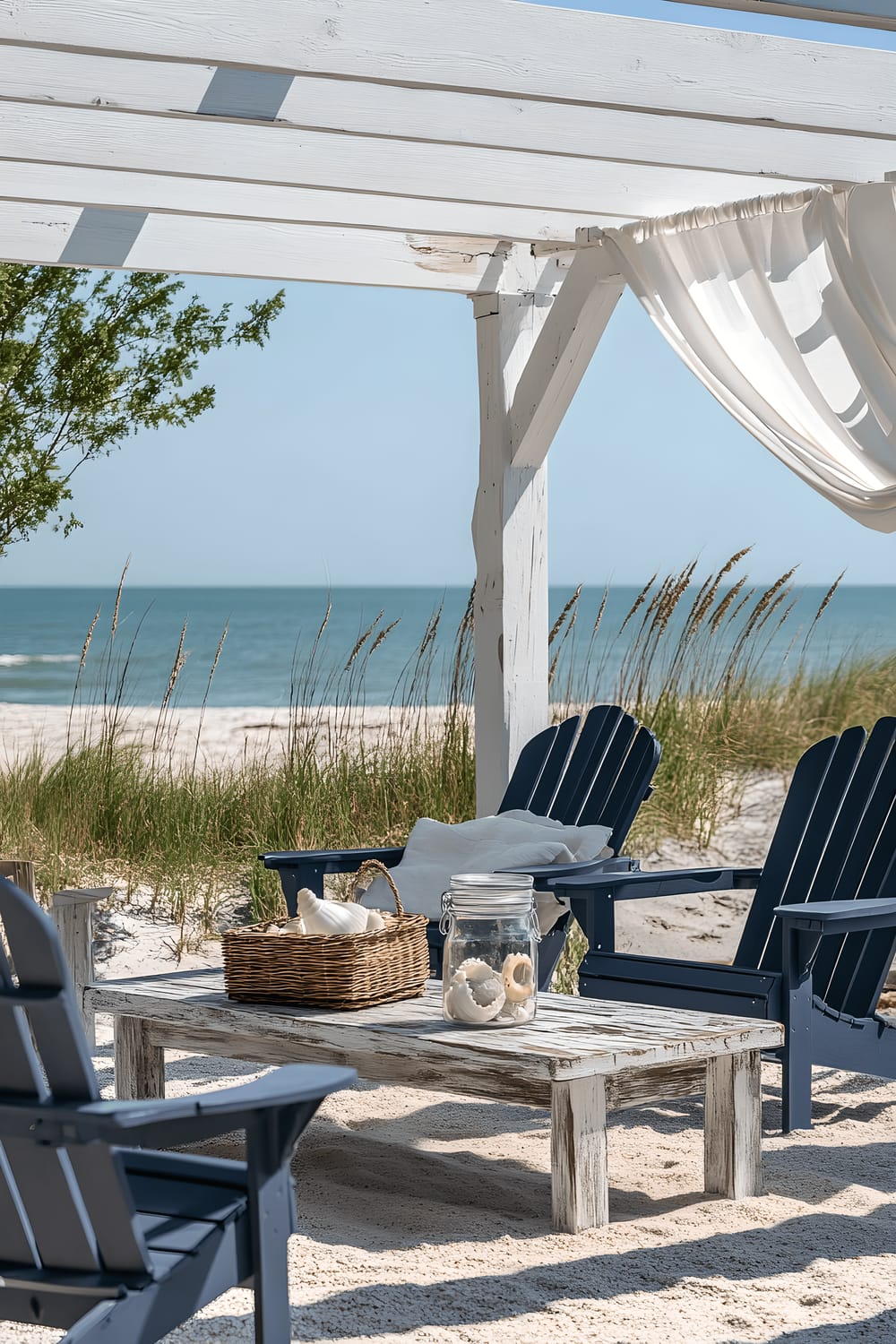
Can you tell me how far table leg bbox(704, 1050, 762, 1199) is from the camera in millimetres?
2873

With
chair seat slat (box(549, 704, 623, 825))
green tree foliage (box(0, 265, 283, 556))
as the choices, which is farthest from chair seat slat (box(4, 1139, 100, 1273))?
green tree foliage (box(0, 265, 283, 556))

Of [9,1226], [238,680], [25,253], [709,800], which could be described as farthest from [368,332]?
[9,1226]

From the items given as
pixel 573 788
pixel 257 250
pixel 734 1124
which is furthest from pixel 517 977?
pixel 257 250

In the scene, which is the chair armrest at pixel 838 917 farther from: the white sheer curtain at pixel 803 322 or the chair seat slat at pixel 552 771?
the chair seat slat at pixel 552 771

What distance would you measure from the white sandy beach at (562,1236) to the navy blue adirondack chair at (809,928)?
0.79 feet

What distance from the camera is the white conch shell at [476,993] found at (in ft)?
9.19

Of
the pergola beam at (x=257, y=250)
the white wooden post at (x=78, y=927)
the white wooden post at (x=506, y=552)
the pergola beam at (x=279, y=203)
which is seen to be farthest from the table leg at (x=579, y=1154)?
the pergola beam at (x=257, y=250)

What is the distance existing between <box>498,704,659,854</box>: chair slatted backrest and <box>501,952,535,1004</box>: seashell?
1.52m

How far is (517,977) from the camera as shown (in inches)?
111

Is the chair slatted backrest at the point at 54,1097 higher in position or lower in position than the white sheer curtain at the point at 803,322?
lower

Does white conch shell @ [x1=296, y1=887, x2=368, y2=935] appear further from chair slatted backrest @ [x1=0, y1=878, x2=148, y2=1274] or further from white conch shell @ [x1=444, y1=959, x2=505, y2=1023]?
chair slatted backrest @ [x1=0, y1=878, x2=148, y2=1274]

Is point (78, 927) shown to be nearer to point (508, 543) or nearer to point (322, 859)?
point (322, 859)

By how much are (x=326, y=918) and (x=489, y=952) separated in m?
0.36

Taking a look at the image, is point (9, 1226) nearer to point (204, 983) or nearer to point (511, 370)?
point (204, 983)
